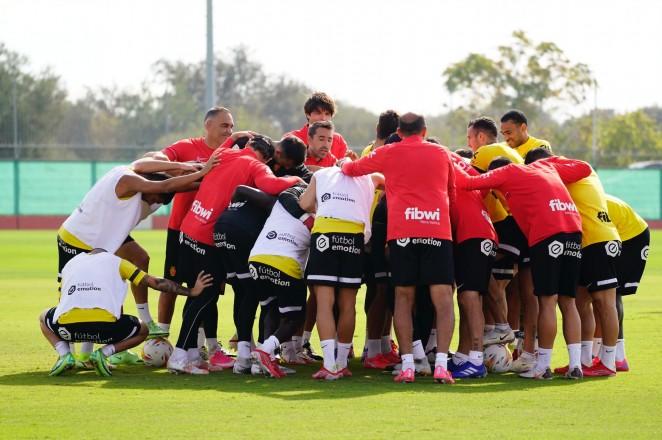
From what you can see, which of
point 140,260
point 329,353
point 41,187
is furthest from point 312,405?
point 41,187

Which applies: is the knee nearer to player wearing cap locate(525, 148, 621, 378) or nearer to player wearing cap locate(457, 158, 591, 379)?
player wearing cap locate(457, 158, 591, 379)

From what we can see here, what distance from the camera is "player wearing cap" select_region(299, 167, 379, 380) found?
398 inches

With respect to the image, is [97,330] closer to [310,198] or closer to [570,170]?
[310,198]

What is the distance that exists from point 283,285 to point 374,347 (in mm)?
1240

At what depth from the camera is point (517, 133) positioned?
1205cm

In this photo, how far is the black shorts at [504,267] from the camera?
11164 mm

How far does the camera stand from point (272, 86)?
8906 centimetres

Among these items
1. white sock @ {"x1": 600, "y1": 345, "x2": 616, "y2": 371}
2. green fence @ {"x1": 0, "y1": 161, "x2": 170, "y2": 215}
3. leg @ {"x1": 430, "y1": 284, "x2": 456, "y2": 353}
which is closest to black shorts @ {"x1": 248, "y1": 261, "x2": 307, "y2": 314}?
leg @ {"x1": 430, "y1": 284, "x2": 456, "y2": 353}

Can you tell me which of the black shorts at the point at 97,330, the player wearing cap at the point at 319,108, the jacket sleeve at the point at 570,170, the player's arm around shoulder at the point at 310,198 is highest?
the player wearing cap at the point at 319,108

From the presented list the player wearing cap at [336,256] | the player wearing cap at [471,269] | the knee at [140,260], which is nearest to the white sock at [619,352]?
the player wearing cap at [471,269]

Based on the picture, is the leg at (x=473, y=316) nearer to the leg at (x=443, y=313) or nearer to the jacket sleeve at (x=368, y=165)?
the leg at (x=443, y=313)

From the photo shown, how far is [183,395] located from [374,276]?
2.61 metres

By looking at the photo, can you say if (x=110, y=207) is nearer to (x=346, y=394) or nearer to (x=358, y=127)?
A: (x=346, y=394)

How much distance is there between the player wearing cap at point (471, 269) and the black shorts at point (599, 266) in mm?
A: 819
